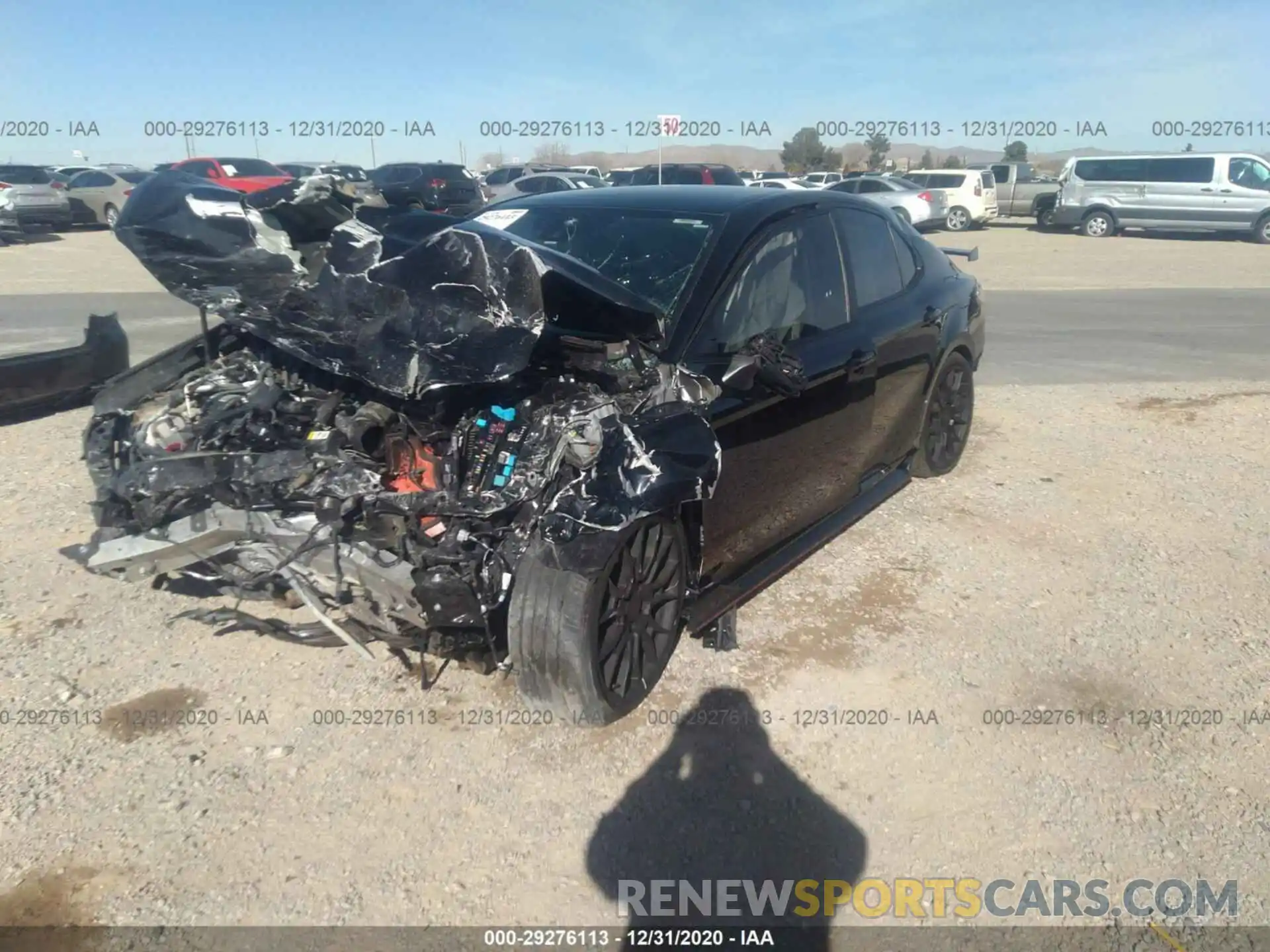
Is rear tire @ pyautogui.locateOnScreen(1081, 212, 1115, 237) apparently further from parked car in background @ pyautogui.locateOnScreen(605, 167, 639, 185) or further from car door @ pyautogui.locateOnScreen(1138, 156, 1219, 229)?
parked car in background @ pyautogui.locateOnScreen(605, 167, 639, 185)

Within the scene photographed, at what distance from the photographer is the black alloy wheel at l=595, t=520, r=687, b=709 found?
9.39ft

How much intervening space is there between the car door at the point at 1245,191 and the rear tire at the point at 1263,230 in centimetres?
12

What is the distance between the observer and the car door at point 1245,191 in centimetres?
2097


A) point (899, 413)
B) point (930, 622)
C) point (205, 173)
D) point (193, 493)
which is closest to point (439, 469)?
point (193, 493)

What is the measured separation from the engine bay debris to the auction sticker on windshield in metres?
0.94

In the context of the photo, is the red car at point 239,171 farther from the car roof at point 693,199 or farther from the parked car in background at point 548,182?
the car roof at point 693,199

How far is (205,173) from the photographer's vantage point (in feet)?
69.8

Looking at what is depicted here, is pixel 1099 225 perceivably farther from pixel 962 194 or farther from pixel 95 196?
pixel 95 196

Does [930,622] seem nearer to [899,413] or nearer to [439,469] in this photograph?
[899,413]

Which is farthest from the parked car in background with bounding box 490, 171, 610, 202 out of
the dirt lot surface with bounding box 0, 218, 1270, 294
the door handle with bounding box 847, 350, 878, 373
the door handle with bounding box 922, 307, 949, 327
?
the door handle with bounding box 847, 350, 878, 373

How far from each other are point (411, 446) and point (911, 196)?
23.8 m

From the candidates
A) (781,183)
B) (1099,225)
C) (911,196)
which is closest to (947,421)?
(911,196)

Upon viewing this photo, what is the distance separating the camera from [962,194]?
82.1 ft

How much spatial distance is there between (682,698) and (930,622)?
128 centimetres
